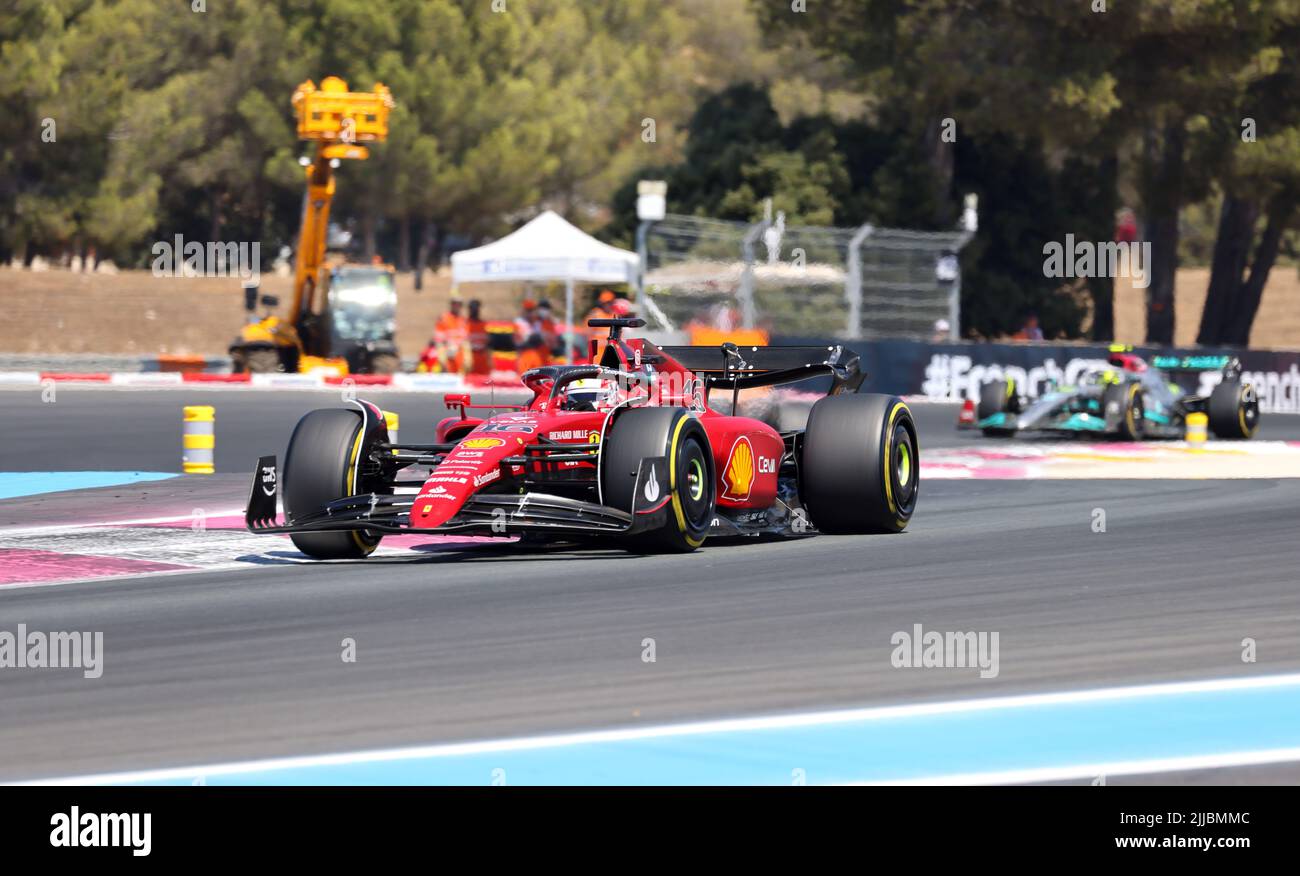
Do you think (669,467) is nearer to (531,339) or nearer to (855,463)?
(855,463)

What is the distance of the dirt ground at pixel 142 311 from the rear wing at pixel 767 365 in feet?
110

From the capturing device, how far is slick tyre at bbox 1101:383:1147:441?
22641mm

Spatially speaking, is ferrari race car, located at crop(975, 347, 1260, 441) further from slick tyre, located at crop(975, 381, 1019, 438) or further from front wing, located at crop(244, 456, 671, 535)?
front wing, located at crop(244, 456, 671, 535)

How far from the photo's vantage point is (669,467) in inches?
436

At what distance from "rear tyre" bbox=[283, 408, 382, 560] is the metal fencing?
1951 cm

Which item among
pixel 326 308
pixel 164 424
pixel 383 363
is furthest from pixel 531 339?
pixel 164 424

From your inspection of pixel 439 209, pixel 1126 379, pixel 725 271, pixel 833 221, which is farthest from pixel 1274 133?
pixel 439 209

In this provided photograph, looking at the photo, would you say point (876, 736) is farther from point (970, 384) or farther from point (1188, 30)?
point (1188, 30)

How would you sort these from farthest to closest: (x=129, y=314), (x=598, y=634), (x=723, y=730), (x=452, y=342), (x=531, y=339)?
(x=129, y=314) < (x=452, y=342) < (x=531, y=339) < (x=598, y=634) < (x=723, y=730)

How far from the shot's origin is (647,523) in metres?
11.1

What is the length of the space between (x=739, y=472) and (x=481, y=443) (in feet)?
5.38

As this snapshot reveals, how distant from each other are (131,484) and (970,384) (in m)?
→ 16.7

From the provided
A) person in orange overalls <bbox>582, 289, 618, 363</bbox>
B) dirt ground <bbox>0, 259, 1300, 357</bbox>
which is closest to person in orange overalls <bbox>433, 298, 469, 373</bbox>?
person in orange overalls <bbox>582, 289, 618, 363</bbox>
